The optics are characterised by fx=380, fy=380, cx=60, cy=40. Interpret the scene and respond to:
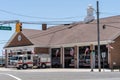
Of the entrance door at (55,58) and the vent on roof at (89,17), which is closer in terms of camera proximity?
the entrance door at (55,58)

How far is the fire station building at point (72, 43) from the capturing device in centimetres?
6009

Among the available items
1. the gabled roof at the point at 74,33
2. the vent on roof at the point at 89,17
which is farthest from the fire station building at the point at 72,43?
the vent on roof at the point at 89,17

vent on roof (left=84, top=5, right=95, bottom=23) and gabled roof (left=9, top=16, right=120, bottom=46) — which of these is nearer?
gabled roof (left=9, top=16, right=120, bottom=46)

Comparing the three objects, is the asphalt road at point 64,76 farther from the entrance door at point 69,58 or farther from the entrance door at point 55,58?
the entrance door at point 55,58

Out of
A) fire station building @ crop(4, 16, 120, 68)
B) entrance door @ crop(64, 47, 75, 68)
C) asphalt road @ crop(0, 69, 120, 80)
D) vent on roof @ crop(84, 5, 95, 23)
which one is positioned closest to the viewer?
asphalt road @ crop(0, 69, 120, 80)

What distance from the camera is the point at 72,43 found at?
65.6 metres

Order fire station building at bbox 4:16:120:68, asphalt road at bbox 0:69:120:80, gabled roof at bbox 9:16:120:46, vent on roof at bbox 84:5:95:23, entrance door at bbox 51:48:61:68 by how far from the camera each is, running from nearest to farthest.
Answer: asphalt road at bbox 0:69:120:80
fire station building at bbox 4:16:120:68
gabled roof at bbox 9:16:120:46
entrance door at bbox 51:48:61:68
vent on roof at bbox 84:5:95:23

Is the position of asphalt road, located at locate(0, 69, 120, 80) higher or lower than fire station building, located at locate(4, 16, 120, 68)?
lower

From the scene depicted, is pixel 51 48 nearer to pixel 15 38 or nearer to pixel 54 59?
pixel 54 59

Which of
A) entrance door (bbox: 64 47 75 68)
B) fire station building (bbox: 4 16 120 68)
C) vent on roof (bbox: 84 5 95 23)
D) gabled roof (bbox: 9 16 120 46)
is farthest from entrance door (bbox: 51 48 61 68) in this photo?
vent on roof (bbox: 84 5 95 23)

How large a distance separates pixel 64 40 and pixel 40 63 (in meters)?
6.01

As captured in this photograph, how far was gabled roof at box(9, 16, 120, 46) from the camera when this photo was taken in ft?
203

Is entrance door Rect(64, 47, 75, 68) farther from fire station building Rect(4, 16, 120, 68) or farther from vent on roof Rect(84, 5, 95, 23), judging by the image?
vent on roof Rect(84, 5, 95, 23)

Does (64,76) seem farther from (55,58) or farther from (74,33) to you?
(55,58)
